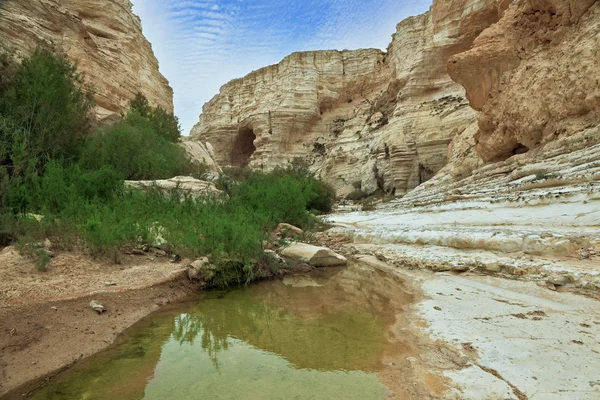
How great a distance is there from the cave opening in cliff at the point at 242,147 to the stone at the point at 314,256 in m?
38.0

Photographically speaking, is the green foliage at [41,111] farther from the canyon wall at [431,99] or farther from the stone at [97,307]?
the canyon wall at [431,99]

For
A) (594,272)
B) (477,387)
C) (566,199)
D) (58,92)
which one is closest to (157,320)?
(477,387)

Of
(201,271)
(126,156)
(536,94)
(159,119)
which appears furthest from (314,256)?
(159,119)

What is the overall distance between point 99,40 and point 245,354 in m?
27.6

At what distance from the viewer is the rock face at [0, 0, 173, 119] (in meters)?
16.9

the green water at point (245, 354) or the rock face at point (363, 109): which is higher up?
the rock face at point (363, 109)

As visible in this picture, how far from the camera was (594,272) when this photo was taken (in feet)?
11.8

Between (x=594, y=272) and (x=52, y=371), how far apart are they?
16.0 feet

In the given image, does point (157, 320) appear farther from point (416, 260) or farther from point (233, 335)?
point (416, 260)

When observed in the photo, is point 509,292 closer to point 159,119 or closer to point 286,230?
point 286,230

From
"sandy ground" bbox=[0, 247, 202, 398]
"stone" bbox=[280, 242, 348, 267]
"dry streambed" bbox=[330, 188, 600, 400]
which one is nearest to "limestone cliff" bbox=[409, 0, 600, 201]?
"dry streambed" bbox=[330, 188, 600, 400]

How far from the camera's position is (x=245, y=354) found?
2.53m

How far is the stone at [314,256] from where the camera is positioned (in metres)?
5.84

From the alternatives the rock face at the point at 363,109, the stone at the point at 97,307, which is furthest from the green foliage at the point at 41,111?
the rock face at the point at 363,109
